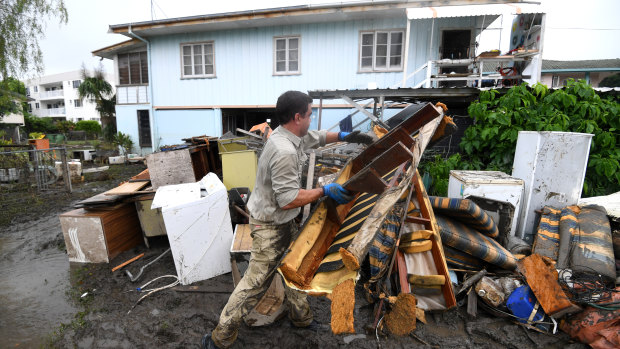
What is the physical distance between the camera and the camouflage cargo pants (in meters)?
2.07

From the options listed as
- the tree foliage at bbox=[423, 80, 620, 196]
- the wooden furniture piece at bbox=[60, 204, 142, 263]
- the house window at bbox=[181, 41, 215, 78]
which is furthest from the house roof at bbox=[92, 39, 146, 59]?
the tree foliage at bbox=[423, 80, 620, 196]

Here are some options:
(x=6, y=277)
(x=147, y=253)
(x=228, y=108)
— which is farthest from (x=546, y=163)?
(x=228, y=108)

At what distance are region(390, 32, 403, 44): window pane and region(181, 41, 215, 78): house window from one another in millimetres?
6638

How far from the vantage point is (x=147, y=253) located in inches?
156

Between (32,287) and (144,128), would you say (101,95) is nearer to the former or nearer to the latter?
(144,128)

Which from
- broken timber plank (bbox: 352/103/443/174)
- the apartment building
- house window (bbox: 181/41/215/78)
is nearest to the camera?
broken timber plank (bbox: 352/103/443/174)

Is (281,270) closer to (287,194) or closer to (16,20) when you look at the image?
(287,194)

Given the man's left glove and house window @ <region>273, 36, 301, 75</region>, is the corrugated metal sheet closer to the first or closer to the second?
house window @ <region>273, 36, 301, 75</region>

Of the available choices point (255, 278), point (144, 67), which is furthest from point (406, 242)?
point (144, 67)

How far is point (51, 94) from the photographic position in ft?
136

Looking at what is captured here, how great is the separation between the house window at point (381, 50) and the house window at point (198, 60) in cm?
575

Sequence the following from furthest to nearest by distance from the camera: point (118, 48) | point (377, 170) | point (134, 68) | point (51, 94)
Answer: point (51, 94), point (134, 68), point (118, 48), point (377, 170)

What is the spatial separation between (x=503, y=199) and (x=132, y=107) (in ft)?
45.4

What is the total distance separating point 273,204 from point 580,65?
23916 mm
